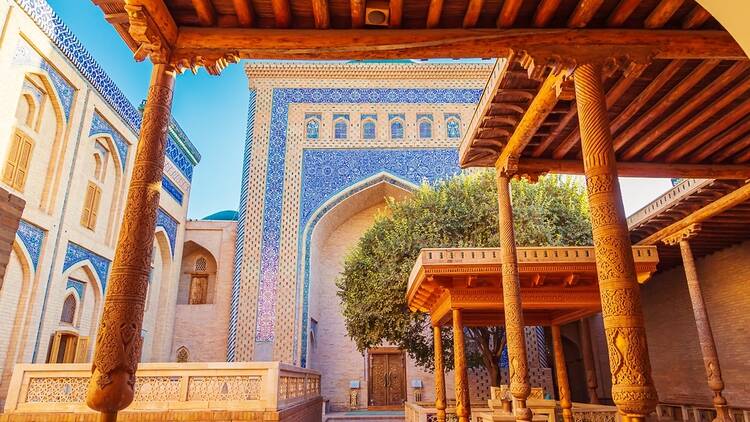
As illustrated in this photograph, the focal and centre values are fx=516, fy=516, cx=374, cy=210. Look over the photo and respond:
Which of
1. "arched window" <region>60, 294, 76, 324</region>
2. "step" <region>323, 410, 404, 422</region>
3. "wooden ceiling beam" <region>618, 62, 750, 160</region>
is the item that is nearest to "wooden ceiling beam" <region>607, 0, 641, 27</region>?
"wooden ceiling beam" <region>618, 62, 750, 160</region>

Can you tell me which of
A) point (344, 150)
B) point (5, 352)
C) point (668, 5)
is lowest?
point (5, 352)

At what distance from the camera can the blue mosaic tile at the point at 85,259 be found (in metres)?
11.7

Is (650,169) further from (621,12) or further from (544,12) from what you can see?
(544,12)

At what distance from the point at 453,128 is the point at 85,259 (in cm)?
1194

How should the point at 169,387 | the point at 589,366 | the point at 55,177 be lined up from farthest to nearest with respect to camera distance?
the point at 589,366 < the point at 55,177 < the point at 169,387

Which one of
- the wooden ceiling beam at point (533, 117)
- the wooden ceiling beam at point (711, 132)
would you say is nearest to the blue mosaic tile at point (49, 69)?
the wooden ceiling beam at point (533, 117)

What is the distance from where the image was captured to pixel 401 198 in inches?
717

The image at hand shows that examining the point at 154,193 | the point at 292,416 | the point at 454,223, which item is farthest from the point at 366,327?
the point at 154,193

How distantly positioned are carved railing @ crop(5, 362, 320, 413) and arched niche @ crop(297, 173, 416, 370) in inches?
338

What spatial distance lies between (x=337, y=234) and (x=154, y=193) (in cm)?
1542

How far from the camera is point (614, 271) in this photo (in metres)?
3.43

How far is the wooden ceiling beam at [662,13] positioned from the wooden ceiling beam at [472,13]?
1363 mm

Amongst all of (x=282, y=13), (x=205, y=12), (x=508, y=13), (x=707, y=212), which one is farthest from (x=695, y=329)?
(x=205, y=12)

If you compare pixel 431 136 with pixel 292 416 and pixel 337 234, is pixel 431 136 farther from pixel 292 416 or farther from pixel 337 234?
pixel 292 416
